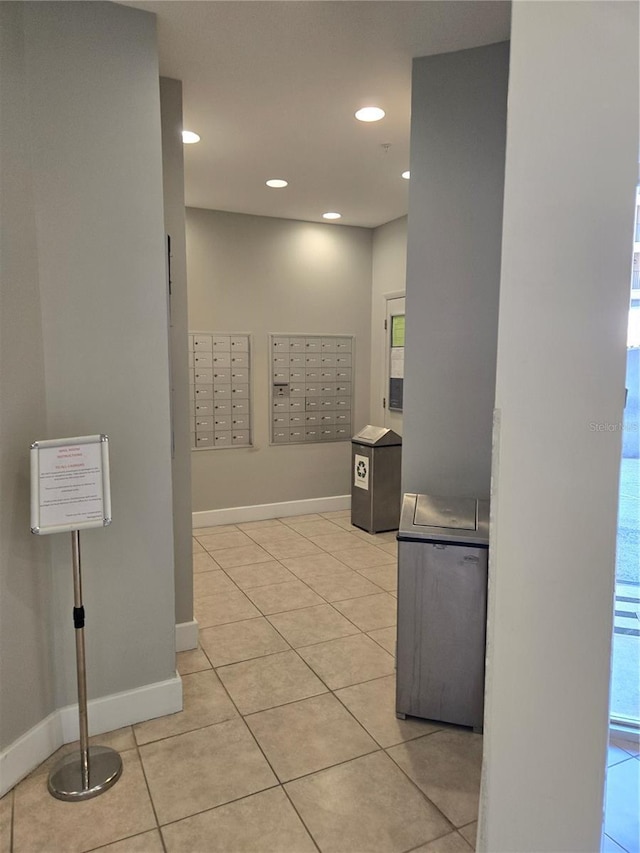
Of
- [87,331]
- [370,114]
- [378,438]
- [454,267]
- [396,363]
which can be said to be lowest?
[378,438]

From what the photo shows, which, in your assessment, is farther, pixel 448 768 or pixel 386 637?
pixel 386 637

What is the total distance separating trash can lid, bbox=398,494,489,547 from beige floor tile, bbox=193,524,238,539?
8.90 feet

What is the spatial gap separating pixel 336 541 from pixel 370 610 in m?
1.32

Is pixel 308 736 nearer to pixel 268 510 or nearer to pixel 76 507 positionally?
pixel 76 507

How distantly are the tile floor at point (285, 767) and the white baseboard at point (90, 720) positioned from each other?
0.04 meters

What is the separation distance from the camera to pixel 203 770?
2066 millimetres

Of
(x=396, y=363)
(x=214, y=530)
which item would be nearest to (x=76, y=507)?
(x=214, y=530)

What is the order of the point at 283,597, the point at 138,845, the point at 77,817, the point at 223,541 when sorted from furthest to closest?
the point at 223,541
the point at 283,597
the point at 77,817
the point at 138,845

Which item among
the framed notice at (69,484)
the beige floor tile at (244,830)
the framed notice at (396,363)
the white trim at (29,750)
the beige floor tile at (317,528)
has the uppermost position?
the framed notice at (396,363)

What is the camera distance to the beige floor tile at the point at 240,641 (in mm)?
2875

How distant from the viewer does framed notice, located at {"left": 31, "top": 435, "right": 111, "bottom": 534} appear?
1.89 metres

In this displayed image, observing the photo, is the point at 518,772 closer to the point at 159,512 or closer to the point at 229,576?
the point at 159,512

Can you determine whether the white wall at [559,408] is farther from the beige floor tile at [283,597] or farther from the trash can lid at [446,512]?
the beige floor tile at [283,597]

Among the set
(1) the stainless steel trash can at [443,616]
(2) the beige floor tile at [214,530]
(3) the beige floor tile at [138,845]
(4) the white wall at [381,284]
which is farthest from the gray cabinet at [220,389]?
(3) the beige floor tile at [138,845]
